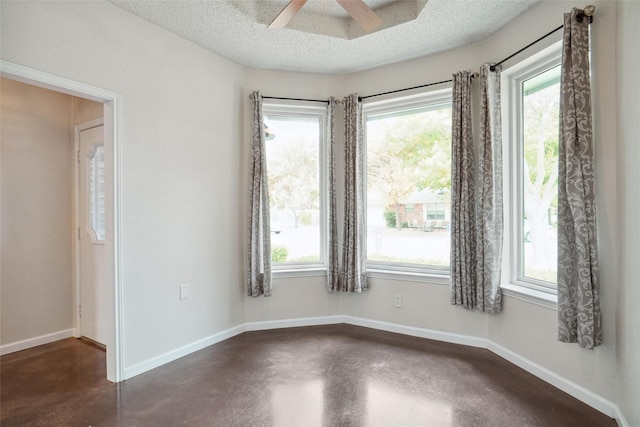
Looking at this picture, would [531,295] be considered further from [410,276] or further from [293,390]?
[293,390]

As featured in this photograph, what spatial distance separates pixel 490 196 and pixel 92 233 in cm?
368

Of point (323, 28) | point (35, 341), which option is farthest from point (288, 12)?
point (35, 341)

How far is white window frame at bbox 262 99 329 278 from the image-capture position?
3734mm

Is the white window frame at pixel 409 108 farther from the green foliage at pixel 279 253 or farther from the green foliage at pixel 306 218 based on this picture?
the green foliage at pixel 279 253

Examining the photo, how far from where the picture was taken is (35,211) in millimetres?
3221

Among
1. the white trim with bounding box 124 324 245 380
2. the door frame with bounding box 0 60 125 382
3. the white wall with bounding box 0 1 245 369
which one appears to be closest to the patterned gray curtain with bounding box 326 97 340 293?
the white wall with bounding box 0 1 245 369

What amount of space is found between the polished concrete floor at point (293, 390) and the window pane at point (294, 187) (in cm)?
106

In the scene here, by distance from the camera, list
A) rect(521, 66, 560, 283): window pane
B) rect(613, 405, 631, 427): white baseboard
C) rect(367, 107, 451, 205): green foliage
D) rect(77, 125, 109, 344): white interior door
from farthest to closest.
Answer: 1. rect(367, 107, 451, 205): green foliage
2. rect(77, 125, 109, 344): white interior door
3. rect(521, 66, 560, 283): window pane
4. rect(613, 405, 631, 427): white baseboard

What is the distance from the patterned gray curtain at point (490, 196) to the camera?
2.84 meters

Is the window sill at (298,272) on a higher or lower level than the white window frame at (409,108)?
lower

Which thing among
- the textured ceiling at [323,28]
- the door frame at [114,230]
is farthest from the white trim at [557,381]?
the door frame at [114,230]

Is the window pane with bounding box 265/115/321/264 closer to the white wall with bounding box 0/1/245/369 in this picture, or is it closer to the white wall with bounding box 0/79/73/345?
the white wall with bounding box 0/1/245/369

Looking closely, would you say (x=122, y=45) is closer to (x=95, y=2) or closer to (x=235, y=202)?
(x=95, y=2)

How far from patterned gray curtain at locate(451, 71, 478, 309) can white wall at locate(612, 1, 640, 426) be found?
1.09 metres
